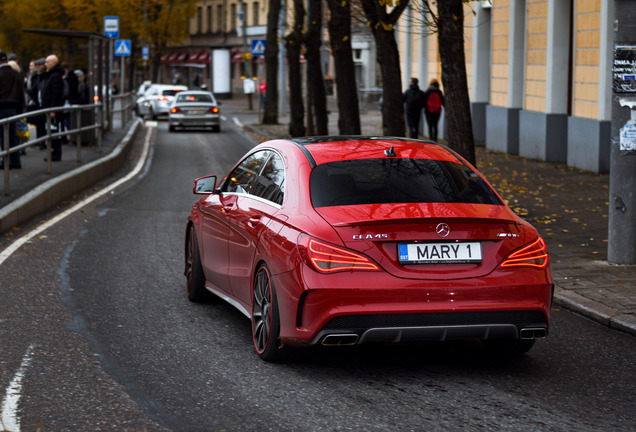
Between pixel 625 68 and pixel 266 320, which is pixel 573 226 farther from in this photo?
pixel 266 320

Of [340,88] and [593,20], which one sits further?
[340,88]

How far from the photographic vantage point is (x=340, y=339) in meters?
→ 6.38

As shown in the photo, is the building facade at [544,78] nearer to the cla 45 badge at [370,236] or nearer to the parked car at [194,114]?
the parked car at [194,114]

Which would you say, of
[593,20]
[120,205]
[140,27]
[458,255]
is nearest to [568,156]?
[593,20]

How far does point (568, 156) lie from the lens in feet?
75.7

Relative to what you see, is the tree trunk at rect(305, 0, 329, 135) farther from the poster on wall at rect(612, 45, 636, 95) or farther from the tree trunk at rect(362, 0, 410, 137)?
the poster on wall at rect(612, 45, 636, 95)

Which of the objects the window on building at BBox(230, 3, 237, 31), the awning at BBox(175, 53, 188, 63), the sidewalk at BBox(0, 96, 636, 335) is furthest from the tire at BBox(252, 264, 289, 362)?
the awning at BBox(175, 53, 188, 63)

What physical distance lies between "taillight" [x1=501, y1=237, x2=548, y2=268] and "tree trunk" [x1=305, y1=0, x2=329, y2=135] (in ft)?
72.7

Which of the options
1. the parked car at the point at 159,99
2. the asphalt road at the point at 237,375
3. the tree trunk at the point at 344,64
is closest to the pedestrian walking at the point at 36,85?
the tree trunk at the point at 344,64

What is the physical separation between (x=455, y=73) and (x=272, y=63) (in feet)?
93.0

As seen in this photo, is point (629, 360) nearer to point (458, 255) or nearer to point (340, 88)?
point (458, 255)

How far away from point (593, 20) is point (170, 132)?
21743mm

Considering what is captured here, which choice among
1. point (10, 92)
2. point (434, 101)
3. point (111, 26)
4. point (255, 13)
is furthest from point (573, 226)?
point (255, 13)

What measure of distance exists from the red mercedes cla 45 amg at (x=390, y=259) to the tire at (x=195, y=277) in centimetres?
173
